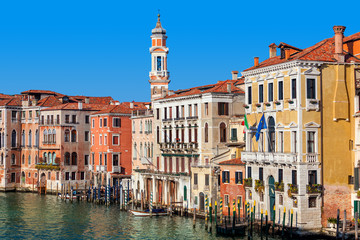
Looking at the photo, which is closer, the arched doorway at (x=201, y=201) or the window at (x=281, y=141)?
the window at (x=281, y=141)

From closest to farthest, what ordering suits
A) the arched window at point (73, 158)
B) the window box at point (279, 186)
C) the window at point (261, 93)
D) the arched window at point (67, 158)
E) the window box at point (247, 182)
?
the window box at point (279, 186), the window at point (261, 93), the window box at point (247, 182), the arched window at point (67, 158), the arched window at point (73, 158)

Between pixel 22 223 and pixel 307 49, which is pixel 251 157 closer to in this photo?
pixel 307 49

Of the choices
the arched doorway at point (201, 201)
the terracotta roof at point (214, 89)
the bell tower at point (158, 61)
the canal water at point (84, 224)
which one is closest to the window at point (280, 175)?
the canal water at point (84, 224)

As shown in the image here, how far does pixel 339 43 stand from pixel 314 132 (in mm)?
5879

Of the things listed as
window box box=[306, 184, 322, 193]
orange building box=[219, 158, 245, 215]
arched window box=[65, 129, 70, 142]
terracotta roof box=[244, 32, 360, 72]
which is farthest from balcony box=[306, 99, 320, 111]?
arched window box=[65, 129, 70, 142]

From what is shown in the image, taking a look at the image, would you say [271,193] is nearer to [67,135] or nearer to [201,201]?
[201,201]

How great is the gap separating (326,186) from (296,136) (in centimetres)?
352

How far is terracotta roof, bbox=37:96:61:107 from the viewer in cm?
8338

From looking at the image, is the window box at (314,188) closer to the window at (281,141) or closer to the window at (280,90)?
the window at (281,141)

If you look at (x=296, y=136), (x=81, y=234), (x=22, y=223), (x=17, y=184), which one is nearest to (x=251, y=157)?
(x=296, y=136)

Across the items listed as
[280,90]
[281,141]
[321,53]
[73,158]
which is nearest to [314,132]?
[281,141]

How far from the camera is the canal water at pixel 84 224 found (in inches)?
1839

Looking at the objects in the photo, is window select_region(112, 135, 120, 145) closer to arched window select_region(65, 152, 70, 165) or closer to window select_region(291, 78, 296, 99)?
arched window select_region(65, 152, 70, 165)

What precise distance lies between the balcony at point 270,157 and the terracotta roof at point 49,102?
137ft
